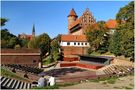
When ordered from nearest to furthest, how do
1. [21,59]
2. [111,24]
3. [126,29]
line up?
[126,29] < [21,59] < [111,24]

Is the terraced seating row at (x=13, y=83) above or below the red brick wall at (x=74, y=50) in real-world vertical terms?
below

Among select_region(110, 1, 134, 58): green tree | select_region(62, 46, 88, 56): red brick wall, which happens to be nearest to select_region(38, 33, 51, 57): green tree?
select_region(62, 46, 88, 56): red brick wall

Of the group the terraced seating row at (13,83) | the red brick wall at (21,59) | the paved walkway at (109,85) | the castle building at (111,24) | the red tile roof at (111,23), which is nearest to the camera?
the paved walkway at (109,85)

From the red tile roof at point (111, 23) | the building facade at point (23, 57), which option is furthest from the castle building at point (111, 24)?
the building facade at point (23, 57)

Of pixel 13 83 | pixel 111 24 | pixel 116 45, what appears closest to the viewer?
pixel 13 83

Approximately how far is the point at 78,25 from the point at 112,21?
1157 cm

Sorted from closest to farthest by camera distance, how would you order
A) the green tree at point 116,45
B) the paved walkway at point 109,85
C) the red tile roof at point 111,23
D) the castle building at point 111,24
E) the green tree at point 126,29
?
the paved walkway at point 109,85 → the green tree at point 126,29 → the green tree at point 116,45 → the castle building at point 111,24 → the red tile roof at point 111,23

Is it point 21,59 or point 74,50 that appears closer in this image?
point 21,59

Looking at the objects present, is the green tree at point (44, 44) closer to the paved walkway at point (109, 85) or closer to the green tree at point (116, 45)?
→ the green tree at point (116, 45)

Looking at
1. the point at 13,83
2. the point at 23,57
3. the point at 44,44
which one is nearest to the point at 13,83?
the point at 13,83

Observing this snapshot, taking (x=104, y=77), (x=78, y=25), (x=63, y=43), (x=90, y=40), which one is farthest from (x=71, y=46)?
(x=104, y=77)

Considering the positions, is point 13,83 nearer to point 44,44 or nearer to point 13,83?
point 13,83

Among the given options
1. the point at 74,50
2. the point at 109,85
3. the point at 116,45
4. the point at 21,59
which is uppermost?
the point at 116,45

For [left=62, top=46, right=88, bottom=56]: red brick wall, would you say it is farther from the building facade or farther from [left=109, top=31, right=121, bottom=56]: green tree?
the building facade
